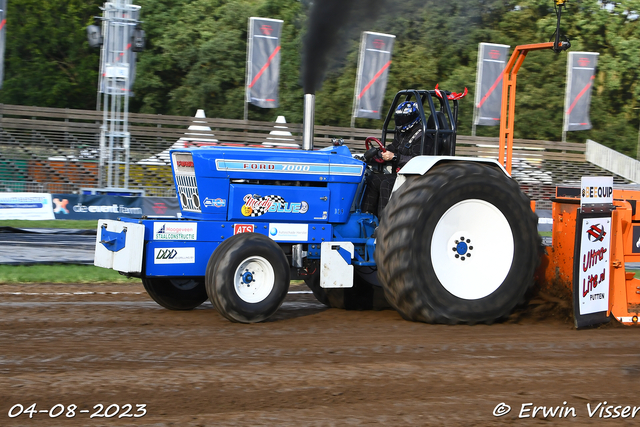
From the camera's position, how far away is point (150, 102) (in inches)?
1330

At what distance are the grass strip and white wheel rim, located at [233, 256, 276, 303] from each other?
448cm

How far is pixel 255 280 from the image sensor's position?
6.35 m

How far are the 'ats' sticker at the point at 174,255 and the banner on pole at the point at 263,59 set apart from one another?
1637cm

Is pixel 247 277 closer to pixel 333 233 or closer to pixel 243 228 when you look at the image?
pixel 243 228

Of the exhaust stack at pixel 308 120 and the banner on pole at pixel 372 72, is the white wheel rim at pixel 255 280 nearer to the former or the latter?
the exhaust stack at pixel 308 120

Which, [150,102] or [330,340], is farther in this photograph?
[150,102]

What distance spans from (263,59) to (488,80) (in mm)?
7338

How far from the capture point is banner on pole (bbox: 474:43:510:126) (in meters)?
23.9

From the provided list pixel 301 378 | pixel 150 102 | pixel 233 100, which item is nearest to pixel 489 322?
pixel 301 378

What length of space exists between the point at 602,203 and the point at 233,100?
26.7 m

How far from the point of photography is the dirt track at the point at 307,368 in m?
3.99

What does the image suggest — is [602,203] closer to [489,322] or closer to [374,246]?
[489,322]

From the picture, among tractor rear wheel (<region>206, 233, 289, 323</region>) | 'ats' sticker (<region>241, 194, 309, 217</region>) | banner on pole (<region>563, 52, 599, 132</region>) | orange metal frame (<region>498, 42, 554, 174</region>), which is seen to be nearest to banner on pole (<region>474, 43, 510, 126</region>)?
banner on pole (<region>563, 52, 599, 132</region>)

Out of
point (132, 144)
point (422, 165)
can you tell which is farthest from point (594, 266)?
point (132, 144)
